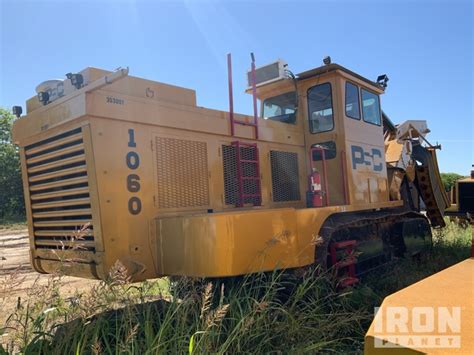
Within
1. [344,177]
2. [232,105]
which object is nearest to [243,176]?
[232,105]

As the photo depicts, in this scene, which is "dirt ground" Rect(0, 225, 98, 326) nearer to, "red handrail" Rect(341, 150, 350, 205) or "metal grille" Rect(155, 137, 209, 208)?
"metal grille" Rect(155, 137, 209, 208)

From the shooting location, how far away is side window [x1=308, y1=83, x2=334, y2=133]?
571cm

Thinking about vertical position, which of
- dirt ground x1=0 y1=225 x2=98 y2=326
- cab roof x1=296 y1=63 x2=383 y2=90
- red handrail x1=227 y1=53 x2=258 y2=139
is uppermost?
cab roof x1=296 y1=63 x2=383 y2=90

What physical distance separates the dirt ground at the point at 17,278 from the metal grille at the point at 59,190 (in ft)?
1.51

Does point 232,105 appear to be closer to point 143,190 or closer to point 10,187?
point 143,190

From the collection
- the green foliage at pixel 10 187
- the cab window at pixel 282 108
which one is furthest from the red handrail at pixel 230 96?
the green foliage at pixel 10 187

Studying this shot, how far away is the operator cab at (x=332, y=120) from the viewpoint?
561cm

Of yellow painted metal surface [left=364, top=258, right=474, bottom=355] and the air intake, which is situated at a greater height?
the air intake

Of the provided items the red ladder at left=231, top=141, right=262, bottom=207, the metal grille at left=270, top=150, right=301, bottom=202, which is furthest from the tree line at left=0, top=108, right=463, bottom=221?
the red ladder at left=231, top=141, right=262, bottom=207

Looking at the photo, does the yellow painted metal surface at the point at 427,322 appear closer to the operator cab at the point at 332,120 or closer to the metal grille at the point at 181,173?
the metal grille at the point at 181,173

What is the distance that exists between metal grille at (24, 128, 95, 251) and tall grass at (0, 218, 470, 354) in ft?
2.36

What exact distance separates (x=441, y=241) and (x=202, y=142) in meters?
6.39

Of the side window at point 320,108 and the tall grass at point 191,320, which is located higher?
the side window at point 320,108

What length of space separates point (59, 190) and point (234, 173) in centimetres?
200
